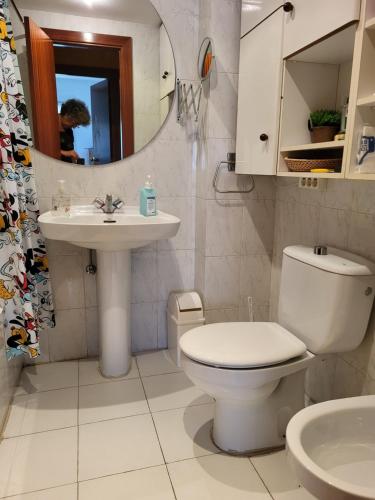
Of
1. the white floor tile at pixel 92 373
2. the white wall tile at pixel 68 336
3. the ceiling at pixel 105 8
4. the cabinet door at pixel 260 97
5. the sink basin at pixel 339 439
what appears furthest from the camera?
the white wall tile at pixel 68 336

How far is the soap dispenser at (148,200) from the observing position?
1.95 metres

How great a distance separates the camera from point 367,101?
3.62 feet

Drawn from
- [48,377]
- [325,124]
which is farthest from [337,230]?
[48,377]

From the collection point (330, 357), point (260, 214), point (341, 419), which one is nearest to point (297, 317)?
point (330, 357)

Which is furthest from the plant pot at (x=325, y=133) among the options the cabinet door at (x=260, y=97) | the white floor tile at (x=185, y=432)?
the white floor tile at (x=185, y=432)

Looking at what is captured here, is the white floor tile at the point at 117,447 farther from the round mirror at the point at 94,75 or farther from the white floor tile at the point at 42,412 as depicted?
the round mirror at the point at 94,75

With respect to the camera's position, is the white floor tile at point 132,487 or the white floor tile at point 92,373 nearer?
the white floor tile at point 132,487

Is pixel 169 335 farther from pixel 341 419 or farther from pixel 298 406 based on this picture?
pixel 341 419

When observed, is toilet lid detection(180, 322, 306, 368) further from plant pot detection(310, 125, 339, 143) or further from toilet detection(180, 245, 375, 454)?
plant pot detection(310, 125, 339, 143)

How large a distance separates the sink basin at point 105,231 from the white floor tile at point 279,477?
1.01 m

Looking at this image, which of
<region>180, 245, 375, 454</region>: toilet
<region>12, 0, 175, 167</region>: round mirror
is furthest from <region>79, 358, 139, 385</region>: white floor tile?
<region>12, 0, 175, 167</region>: round mirror

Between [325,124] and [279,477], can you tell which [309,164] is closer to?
[325,124]

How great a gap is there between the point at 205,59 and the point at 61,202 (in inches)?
40.5

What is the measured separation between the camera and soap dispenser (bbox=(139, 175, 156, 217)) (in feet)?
6.38
